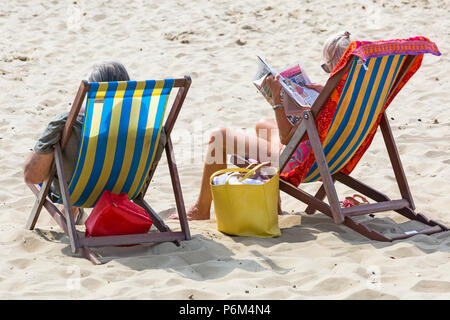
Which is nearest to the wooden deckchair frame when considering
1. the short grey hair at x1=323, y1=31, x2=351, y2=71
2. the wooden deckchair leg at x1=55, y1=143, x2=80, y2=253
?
the short grey hair at x1=323, y1=31, x2=351, y2=71

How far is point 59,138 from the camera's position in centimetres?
366

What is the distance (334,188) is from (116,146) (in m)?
1.13

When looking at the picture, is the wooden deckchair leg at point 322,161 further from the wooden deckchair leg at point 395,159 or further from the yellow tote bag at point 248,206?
the wooden deckchair leg at point 395,159

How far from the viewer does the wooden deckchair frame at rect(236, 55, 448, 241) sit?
3.88 m

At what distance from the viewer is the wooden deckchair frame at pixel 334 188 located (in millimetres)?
3879

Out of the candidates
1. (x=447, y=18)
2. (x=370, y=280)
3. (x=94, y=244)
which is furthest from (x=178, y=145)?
(x=447, y=18)

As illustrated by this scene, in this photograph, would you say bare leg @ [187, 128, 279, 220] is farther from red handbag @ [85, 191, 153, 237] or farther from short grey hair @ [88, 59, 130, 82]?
short grey hair @ [88, 59, 130, 82]

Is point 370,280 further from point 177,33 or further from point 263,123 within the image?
point 177,33

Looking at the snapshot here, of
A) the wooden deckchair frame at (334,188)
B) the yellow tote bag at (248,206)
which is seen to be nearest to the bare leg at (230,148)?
the wooden deckchair frame at (334,188)

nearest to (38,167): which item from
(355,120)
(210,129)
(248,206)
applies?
(248,206)

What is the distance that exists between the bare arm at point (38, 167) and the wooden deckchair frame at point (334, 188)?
109 cm

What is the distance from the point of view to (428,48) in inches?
153

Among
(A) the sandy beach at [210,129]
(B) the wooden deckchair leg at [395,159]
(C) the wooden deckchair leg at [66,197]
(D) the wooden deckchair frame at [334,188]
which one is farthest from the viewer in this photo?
(B) the wooden deckchair leg at [395,159]

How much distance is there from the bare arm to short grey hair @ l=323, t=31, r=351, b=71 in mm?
1582
